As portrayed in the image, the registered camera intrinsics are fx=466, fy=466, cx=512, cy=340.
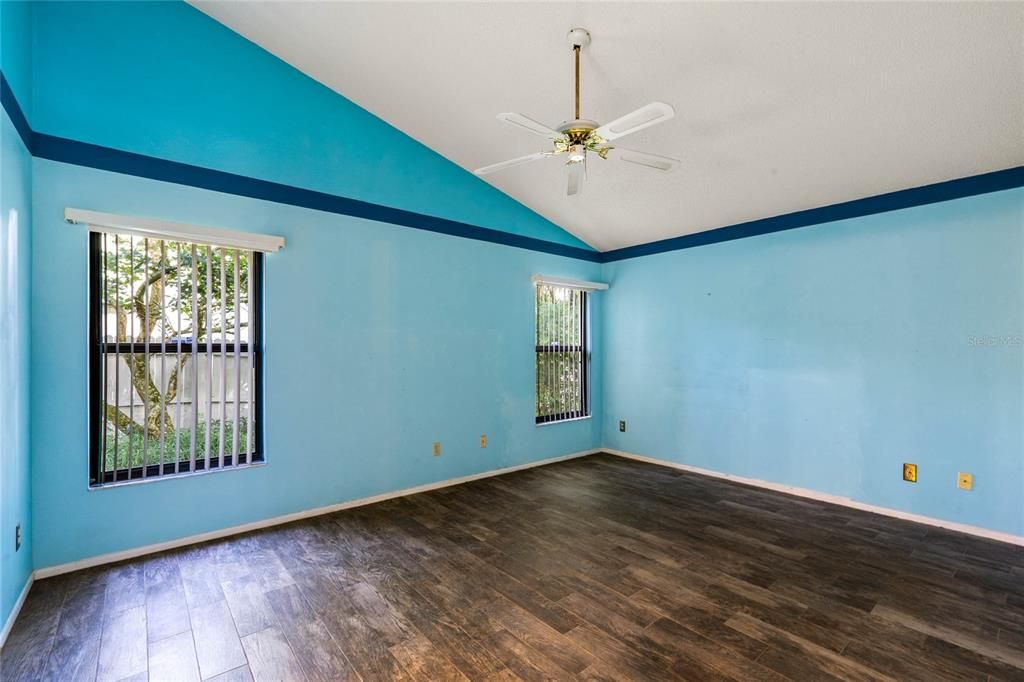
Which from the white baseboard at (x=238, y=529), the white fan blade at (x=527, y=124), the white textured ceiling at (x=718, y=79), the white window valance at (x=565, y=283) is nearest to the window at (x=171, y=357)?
the white baseboard at (x=238, y=529)

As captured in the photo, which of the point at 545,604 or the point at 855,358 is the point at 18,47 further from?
the point at 855,358

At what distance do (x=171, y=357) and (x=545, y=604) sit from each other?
2821 millimetres

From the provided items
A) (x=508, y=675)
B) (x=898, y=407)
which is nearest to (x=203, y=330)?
(x=508, y=675)

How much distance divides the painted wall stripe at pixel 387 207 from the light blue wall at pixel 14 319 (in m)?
0.19

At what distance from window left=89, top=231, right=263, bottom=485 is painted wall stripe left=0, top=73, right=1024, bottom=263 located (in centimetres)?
44

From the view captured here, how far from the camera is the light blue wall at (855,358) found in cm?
329

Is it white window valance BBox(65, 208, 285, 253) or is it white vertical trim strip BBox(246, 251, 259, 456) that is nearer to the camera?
white window valance BBox(65, 208, 285, 253)

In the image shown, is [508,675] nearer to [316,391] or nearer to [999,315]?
[316,391]

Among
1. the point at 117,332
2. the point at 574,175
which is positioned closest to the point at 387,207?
the point at 574,175

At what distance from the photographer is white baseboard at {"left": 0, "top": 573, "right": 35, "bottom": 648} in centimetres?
208

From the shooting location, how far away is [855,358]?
3910mm

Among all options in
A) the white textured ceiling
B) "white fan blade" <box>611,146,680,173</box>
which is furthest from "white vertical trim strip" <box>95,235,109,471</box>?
"white fan blade" <box>611,146,680,173</box>

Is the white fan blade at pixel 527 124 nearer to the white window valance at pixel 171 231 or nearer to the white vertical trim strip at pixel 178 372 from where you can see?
the white window valance at pixel 171 231

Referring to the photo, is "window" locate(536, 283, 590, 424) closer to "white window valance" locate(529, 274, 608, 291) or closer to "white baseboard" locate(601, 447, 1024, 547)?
"white window valance" locate(529, 274, 608, 291)
